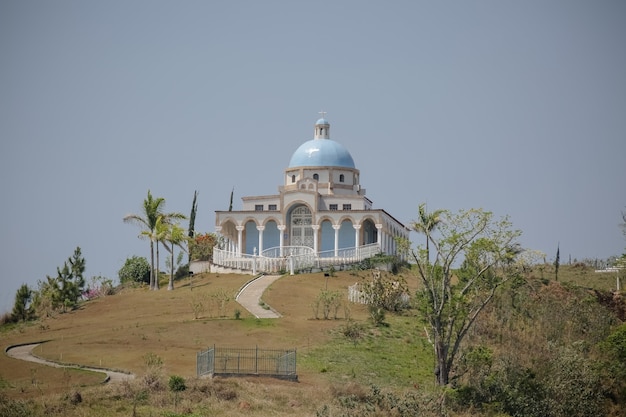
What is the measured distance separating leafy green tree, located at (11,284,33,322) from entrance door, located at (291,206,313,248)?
18782 mm

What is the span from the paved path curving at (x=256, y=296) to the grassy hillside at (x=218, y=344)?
1.75 ft

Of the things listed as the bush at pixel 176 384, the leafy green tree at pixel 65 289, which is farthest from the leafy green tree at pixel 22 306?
the bush at pixel 176 384

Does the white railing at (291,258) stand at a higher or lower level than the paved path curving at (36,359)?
higher

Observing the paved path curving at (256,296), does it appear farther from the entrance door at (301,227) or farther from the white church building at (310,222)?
the entrance door at (301,227)

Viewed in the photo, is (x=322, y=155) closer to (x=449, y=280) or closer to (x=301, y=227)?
(x=301, y=227)

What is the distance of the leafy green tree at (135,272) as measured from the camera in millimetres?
67438

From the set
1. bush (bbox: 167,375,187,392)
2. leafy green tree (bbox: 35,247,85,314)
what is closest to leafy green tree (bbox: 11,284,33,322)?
leafy green tree (bbox: 35,247,85,314)

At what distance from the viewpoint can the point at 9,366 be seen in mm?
36969

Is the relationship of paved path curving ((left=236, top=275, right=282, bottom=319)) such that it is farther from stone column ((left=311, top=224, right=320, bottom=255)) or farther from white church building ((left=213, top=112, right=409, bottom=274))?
stone column ((left=311, top=224, right=320, bottom=255))

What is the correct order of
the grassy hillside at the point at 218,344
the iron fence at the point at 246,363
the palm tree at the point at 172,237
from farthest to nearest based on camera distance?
the palm tree at the point at 172,237 < the iron fence at the point at 246,363 < the grassy hillside at the point at 218,344

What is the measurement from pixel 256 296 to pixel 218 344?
11.7m

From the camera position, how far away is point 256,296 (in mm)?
52250

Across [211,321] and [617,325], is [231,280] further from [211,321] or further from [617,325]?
[617,325]

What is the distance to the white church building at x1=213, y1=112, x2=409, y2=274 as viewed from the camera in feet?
208
